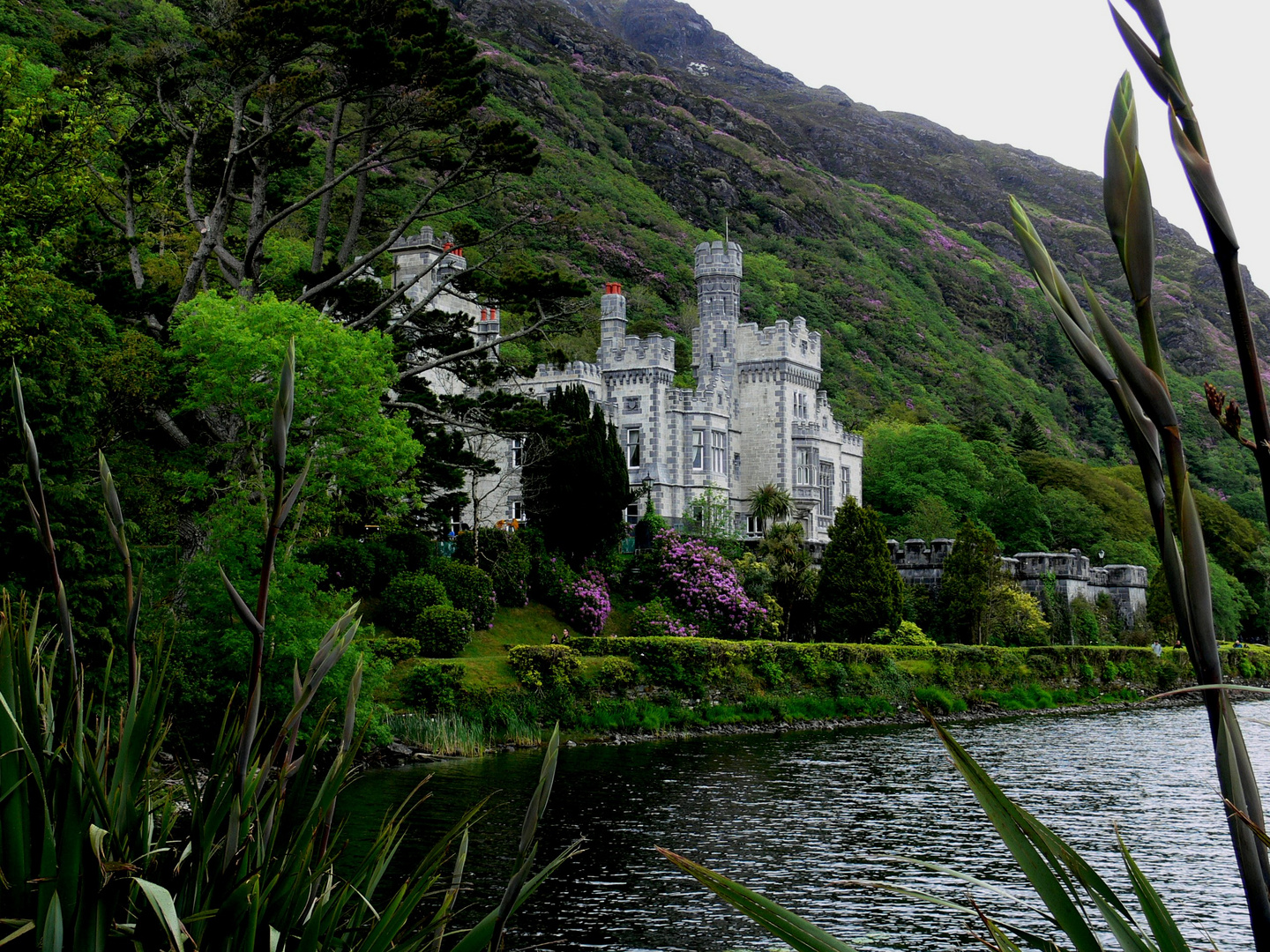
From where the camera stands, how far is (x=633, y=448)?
157 ft

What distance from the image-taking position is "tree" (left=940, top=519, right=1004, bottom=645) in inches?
1827

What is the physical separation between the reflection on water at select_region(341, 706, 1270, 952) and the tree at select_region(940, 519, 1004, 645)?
16.8m

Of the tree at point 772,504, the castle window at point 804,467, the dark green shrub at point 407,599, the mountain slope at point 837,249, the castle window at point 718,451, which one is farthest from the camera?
the mountain slope at point 837,249

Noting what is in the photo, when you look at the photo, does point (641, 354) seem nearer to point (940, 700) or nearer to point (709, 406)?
point (709, 406)

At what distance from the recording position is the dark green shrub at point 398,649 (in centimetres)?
2742

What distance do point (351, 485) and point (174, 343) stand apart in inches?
214

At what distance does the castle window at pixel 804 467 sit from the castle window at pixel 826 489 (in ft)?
3.64

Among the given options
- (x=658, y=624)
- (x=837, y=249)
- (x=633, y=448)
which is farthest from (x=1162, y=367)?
(x=837, y=249)

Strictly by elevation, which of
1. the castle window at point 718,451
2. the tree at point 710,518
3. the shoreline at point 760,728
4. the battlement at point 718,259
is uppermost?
the battlement at point 718,259

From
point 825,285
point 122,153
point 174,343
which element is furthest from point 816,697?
point 825,285

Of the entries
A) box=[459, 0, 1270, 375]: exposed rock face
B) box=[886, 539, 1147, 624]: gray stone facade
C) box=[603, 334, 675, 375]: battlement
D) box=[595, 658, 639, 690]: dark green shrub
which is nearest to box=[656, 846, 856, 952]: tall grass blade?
box=[595, 658, 639, 690]: dark green shrub

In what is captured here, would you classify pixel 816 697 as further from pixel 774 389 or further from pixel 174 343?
pixel 174 343

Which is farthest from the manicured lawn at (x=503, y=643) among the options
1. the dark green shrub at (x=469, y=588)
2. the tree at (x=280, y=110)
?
the tree at (x=280, y=110)

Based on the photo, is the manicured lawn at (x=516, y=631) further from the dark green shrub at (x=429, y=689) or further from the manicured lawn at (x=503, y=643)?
the dark green shrub at (x=429, y=689)
